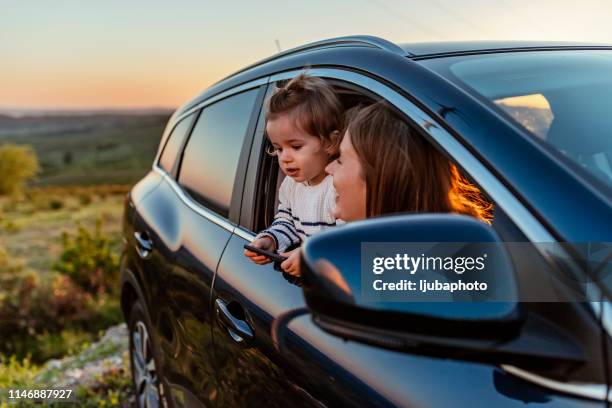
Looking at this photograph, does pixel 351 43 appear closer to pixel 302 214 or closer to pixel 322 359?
pixel 302 214

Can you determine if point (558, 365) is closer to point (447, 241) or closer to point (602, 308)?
point (602, 308)

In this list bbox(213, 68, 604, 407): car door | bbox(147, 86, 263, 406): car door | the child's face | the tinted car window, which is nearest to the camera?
bbox(213, 68, 604, 407): car door

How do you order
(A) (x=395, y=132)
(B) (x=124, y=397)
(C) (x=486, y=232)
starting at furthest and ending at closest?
(B) (x=124, y=397), (A) (x=395, y=132), (C) (x=486, y=232)

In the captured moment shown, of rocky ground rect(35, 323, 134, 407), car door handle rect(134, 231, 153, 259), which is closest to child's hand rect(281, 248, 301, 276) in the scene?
car door handle rect(134, 231, 153, 259)

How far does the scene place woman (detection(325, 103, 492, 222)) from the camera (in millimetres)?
1535

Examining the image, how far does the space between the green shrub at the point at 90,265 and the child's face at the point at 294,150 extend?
7.82 m

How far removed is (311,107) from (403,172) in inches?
23.8

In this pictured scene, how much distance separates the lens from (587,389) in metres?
1.08

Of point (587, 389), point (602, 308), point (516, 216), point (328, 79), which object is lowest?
point (587, 389)

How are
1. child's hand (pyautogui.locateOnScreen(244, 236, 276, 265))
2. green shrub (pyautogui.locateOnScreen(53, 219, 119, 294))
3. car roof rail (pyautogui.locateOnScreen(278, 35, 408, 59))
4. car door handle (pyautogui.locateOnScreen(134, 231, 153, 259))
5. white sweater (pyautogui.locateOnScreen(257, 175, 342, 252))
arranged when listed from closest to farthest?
1. car roof rail (pyautogui.locateOnScreen(278, 35, 408, 59))
2. child's hand (pyautogui.locateOnScreen(244, 236, 276, 265))
3. white sweater (pyautogui.locateOnScreen(257, 175, 342, 252))
4. car door handle (pyautogui.locateOnScreen(134, 231, 153, 259))
5. green shrub (pyautogui.locateOnScreen(53, 219, 119, 294))

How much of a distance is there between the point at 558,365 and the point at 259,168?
1283mm

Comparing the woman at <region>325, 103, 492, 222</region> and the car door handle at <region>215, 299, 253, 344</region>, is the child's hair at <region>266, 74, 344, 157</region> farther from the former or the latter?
the car door handle at <region>215, 299, 253, 344</region>

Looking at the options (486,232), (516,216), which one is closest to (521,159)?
(516,216)

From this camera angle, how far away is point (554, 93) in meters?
1.65
